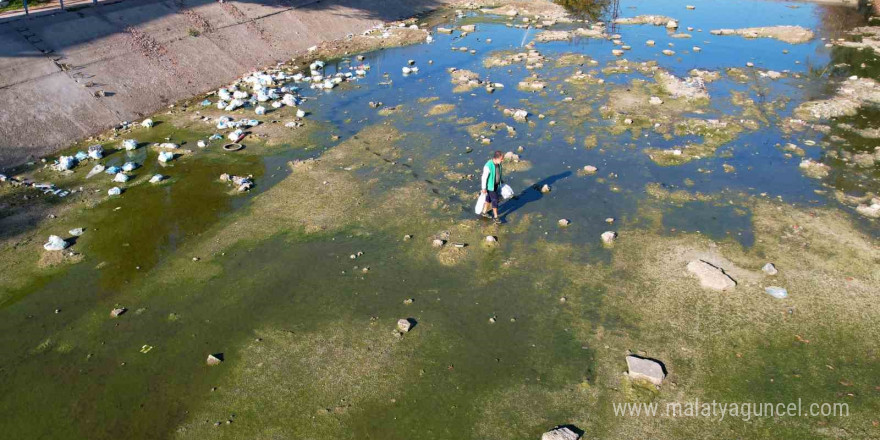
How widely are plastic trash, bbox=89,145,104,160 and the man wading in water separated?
11.0 metres

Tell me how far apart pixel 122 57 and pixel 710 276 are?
1989cm

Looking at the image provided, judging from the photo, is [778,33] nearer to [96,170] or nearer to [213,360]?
[213,360]

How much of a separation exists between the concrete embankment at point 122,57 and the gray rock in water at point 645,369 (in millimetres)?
15944

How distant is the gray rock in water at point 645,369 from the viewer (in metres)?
7.05

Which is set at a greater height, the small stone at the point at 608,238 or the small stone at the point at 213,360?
the small stone at the point at 608,238

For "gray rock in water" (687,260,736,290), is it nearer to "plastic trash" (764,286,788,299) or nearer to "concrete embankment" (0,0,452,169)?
"plastic trash" (764,286,788,299)

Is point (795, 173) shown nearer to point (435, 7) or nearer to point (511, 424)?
point (511, 424)

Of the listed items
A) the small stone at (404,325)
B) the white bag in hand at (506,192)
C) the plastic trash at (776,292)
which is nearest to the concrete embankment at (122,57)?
the small stone at (404,325)

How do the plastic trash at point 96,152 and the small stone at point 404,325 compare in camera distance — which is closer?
the small stone at point 404,325

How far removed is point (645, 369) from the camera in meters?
7.15

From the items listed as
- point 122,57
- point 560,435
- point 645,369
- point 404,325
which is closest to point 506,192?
point 404,325

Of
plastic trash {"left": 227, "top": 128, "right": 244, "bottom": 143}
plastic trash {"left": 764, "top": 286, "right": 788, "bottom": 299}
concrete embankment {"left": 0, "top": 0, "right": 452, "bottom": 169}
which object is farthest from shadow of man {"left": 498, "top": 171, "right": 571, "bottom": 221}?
concrete embankment {"left": 0, "top": 0, "right": 452, "bottom": 169}

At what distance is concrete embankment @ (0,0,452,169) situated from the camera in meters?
14.7

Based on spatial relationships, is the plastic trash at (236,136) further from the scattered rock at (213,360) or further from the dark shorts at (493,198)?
the scattered rock at (213,360)
